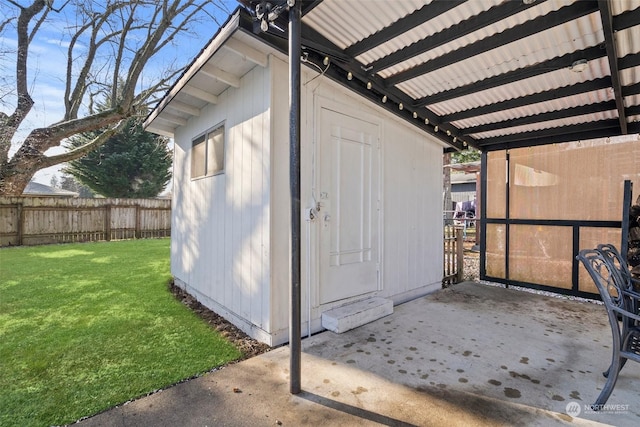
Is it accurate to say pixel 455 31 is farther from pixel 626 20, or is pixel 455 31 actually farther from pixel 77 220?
pixel 77 220

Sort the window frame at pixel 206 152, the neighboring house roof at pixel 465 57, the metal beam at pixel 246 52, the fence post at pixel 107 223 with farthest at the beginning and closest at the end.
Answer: the fence post at pixel 107 223, the window frame at pixel 206 152, the metal beam at pixel 246 52, the neighboring house roof at pixel 465 57

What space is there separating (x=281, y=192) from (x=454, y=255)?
4020 mm

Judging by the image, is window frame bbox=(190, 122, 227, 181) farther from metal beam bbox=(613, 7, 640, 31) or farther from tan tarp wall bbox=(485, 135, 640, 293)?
tan tarp wall bbox=(485, 135, 640, 293)

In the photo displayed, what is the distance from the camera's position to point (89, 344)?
2.89 metres

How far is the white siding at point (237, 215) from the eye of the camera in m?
2.94

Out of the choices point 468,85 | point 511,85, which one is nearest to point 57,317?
point 468,85

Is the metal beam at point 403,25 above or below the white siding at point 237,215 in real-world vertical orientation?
above

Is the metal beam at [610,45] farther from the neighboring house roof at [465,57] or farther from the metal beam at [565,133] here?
the metal beam at [565,133]

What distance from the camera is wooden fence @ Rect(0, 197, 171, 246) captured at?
977cm

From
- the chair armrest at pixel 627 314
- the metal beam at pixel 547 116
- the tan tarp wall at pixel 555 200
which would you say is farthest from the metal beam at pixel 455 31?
the tan tarp wall at pixel 555 200

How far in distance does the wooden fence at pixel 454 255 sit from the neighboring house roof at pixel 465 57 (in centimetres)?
214

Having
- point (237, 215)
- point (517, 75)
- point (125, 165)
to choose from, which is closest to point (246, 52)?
point (237, 215)

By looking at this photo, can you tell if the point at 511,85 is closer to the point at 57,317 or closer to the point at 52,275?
the point at 57,317

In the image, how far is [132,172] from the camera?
52.4 feet
